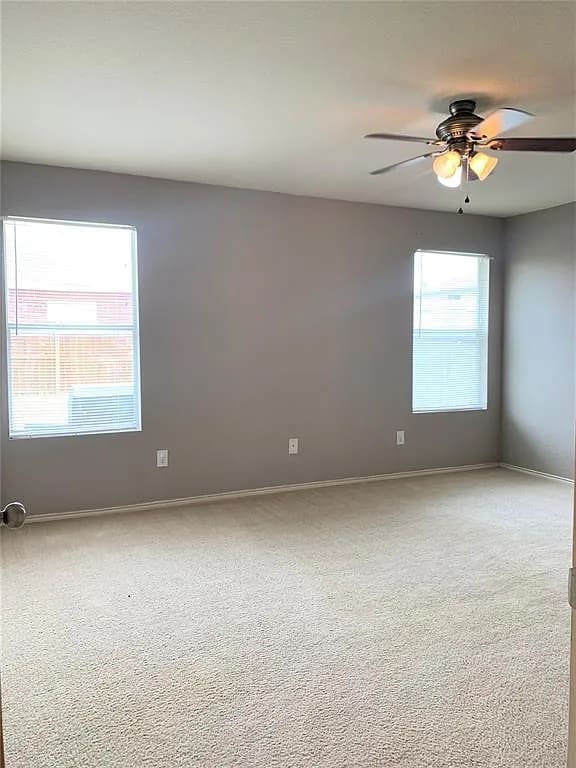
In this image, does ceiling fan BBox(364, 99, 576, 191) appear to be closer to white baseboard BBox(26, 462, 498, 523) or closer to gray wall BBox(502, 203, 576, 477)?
gray wall BBox(502, 203, 576, 477)

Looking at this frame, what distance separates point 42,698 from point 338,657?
1.09 m

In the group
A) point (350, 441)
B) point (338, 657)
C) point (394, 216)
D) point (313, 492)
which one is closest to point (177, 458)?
point (313, 492)

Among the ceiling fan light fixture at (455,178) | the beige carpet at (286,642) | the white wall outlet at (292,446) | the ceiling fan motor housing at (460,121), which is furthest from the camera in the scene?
the white wall outlet at (292,446)

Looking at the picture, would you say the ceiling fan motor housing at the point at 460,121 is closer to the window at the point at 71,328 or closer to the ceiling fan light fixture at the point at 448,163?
the ceiling fan light fixture at the point at 448,163

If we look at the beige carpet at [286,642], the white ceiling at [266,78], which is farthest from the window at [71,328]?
the beige carpet at [286,642]

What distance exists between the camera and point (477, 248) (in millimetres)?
5730

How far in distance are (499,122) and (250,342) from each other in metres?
2.58

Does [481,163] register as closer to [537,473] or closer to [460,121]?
[460,121]

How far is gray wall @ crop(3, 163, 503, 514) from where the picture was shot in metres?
4.21

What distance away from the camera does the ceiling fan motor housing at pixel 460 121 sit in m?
2.87

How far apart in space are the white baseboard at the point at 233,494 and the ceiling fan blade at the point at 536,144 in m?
3.02

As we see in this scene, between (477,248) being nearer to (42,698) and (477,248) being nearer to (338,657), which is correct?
(338,657)

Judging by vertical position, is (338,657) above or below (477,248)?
below

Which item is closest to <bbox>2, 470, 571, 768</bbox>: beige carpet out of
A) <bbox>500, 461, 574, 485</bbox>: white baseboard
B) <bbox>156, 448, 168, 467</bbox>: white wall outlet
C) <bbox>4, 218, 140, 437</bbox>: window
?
<bbox>156, 448, 168, 467</bbox>: white wall outlet
